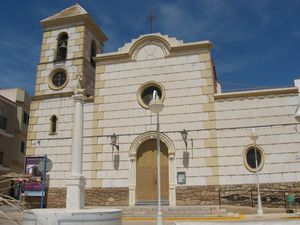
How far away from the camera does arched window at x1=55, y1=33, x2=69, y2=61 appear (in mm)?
21297

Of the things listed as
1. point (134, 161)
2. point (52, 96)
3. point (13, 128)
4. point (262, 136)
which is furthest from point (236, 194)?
point (13, 128)

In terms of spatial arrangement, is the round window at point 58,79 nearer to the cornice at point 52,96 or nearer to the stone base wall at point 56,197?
the cornice at point 52,96

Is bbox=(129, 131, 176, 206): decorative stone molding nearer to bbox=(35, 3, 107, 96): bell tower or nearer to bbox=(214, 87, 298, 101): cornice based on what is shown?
bbox=(214, 87, 298, 101): cornice

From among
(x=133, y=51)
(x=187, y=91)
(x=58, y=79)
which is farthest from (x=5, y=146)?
(x=187, y=91)

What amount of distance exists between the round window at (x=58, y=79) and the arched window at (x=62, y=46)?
1123 mm

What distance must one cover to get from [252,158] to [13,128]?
22.1m

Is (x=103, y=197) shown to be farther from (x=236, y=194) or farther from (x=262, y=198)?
(x=262, y=198)

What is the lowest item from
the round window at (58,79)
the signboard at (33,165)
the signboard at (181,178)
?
the signboard at (181,178)

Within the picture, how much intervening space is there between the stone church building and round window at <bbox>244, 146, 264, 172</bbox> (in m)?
0.05

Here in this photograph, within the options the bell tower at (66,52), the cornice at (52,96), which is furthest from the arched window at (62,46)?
the cornice at (52,96)

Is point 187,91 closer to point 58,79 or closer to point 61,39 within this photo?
point 58,79

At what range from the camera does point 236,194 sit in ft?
51.1

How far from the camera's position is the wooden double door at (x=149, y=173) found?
1678 cm

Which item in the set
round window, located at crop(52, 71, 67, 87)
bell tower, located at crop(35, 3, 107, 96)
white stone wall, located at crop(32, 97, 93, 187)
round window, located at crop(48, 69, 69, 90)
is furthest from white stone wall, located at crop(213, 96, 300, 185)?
round window, located at crop(52, 71, 67, 87)
